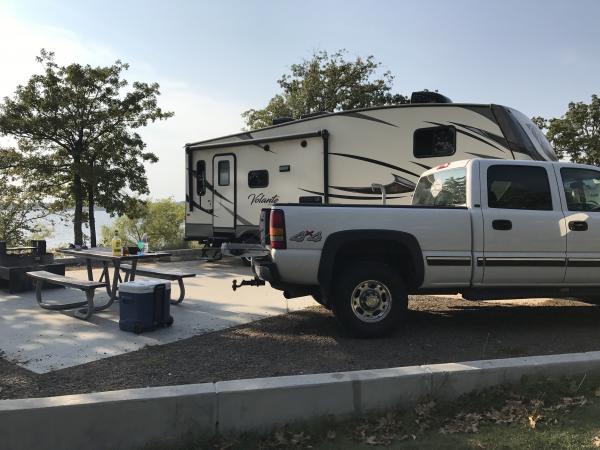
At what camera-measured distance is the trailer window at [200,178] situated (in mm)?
12680

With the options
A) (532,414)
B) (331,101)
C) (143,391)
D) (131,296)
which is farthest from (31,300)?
(331,101)

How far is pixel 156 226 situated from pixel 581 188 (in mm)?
17115

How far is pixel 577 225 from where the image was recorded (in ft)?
18.9

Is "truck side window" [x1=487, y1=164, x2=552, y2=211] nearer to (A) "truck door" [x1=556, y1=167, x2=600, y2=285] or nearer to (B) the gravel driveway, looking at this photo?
(A) "truck door" [x1=556, y1=167, x2=600, y2=285]

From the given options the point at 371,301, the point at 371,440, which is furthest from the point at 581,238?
the point at 371,440

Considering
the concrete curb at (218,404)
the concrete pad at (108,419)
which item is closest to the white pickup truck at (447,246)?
the concrete curb at (218,404)

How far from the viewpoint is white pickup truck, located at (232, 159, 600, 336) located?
5.38m

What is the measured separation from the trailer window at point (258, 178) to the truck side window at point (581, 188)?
6414 millimetres

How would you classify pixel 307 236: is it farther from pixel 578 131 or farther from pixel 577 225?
pixel 578 131

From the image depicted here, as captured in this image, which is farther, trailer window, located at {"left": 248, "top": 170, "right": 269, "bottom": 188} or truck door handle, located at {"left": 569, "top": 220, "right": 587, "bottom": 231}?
trailer window, located at {"left": 248, "top": 170, "right": 269, "bottom": 188}

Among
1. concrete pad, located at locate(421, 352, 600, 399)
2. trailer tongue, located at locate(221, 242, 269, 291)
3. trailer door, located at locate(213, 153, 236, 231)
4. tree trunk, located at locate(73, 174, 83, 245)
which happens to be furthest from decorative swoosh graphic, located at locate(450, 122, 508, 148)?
tree trunk, located at locate(73, 174, 83, 245)

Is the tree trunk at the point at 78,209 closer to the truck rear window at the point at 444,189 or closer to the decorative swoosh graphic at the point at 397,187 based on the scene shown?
the decorative swoosh graphic at the point at 397,187

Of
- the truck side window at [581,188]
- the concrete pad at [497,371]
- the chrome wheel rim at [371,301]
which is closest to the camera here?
the concrete pad at [497,371]

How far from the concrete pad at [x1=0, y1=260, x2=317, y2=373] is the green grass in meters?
2.13
